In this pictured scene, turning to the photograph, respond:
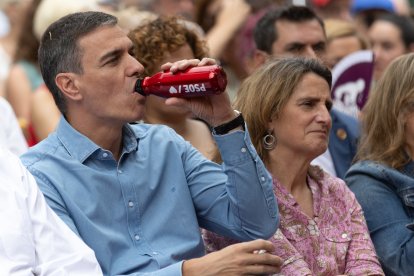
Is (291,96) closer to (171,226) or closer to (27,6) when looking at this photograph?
(171,226)

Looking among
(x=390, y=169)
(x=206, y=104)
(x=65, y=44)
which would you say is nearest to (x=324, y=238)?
(x=390, y=169)

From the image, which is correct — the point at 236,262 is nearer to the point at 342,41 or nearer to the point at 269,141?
the point at 269,141

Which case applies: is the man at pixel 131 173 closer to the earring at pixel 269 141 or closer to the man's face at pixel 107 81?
the man's face at pixel 107 81

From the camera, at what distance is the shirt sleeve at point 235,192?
13.9ft

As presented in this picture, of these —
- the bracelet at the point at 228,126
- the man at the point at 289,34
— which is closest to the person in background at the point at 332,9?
the man at the point at 289,34

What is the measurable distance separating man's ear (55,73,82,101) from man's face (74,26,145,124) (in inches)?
0.5

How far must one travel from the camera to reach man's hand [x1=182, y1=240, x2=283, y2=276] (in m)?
4.09

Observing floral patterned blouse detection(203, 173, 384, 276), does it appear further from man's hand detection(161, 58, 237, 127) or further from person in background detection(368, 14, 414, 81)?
person in background detection(368, 14, 414, 81)

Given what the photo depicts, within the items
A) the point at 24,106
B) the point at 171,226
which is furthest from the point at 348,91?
the point at 171,226

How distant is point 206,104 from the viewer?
14.1 ft

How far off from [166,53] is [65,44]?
1.21m

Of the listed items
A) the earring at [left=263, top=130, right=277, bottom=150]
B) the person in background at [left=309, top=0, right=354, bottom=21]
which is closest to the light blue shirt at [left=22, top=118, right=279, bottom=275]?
the earring at [left=263, top=130, right=277, bottom=150]

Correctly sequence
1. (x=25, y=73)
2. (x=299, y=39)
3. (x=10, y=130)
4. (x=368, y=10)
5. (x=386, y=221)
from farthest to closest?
1. (x=368, y=10)
2. (x=25, y=73)
3. (x=299, y=39)
4. (x=10, y=130)
5. (x=386, y=221)

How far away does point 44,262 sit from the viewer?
3943mm
